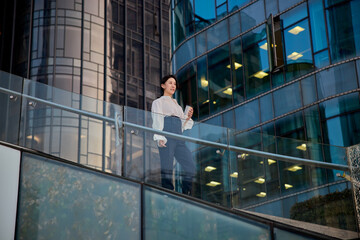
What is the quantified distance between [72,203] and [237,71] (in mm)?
15070

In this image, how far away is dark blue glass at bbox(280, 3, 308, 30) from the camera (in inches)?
814

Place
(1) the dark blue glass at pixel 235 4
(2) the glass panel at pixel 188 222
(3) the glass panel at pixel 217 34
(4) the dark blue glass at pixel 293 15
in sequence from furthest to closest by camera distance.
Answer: (3) the glass panel at pixel 217 34, (1) the dark blue glass at pixel 235 4, (4) the dark blue glass at pixel 293 15, (2) the glass panel at pixel 188 222

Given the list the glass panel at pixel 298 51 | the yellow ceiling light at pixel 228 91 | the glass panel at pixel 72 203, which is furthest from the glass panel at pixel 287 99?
the glass panel at pixel 72 203

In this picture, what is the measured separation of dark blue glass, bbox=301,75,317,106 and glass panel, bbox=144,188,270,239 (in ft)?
38.7

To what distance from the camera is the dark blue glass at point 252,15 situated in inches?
880

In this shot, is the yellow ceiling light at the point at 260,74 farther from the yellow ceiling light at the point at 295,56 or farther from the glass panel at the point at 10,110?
the glass panel at the point at 10,110

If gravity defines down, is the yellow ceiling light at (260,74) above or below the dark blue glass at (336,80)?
above

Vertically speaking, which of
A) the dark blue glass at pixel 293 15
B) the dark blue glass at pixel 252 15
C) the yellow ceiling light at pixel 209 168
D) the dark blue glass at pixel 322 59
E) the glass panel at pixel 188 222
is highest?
the dark blue glass at pixel 252 15

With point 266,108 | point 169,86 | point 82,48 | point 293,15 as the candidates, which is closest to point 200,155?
point 169,86

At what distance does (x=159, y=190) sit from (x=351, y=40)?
12.1 m

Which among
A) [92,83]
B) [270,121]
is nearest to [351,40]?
[270,121]

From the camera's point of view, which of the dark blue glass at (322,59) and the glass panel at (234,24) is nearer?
the dark blue glass at (322,59)

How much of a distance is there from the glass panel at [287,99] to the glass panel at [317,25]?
1600 mm

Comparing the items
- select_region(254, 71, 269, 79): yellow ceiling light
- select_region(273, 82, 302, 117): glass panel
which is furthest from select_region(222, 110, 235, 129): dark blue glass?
select_region(273, 82, 302, 117): glass panel
